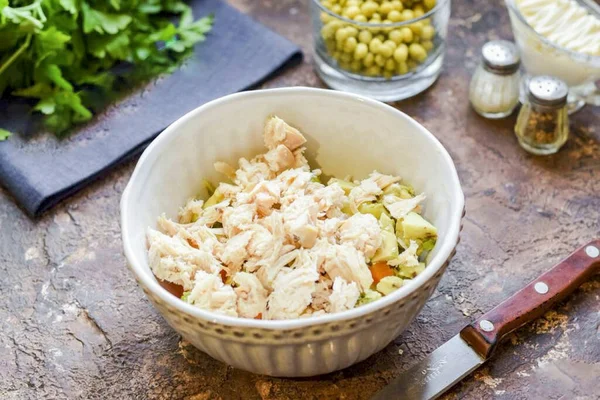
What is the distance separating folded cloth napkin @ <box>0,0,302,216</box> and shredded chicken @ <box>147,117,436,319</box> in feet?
1.15

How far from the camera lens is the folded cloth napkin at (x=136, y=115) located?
1.53 m

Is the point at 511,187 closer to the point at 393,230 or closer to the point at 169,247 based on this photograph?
the point at 393,230

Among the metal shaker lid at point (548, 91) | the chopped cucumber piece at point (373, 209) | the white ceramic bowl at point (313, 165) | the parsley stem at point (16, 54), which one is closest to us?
the white ceramic bowl at point (313, 165)

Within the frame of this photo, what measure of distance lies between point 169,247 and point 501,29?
3.75ft

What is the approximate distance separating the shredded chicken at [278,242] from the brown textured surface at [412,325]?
18 centimetres

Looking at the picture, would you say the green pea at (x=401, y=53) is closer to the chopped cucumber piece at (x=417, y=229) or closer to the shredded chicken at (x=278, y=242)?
the shredded chicken at (x=278, y=242)

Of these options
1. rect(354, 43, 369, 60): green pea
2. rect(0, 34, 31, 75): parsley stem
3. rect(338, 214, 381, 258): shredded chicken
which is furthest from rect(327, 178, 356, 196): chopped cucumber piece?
rect(0, 34, 31, 75): parsley stem

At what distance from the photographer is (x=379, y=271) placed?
3.83ft

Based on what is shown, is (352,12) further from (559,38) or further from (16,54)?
(16,54)

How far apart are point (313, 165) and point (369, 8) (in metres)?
0.47

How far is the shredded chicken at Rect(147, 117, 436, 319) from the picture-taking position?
109 centimetres

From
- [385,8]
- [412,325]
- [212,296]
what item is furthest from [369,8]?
[212,296]

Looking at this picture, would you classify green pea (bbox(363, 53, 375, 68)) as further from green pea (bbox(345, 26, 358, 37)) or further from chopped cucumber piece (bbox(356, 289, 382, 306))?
chopped cucumber piece (bbox(356, 289, 382, 306))

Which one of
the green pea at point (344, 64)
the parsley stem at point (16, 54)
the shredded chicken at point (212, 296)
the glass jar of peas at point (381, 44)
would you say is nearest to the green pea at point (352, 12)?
the glass jar of peas at point (381, 44)
